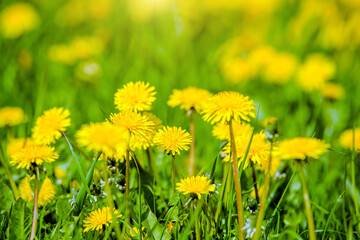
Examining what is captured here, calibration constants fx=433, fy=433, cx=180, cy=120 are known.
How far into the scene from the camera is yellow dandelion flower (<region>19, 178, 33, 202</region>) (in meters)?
1.17

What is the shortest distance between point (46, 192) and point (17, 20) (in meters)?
1.97

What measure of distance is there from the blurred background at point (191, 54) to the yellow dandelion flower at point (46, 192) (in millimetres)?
623

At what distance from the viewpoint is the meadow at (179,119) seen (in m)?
1.00

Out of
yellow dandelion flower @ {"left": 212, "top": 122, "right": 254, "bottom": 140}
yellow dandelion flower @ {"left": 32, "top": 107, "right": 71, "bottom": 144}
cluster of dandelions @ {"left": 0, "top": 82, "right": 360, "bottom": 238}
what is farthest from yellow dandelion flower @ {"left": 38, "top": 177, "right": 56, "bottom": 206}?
yellow dandelion flower @ {"left": 212, "top": 122, "right": 254, "bottom": 140}

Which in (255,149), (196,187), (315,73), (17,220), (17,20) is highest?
(17,20)

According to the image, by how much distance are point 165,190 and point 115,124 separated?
1.39ft

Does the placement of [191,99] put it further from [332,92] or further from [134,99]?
[332,92]

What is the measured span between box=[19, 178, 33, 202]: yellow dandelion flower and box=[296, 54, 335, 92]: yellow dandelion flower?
5.18ft

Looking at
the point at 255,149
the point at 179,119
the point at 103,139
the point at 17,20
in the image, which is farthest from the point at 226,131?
the point at 17,20

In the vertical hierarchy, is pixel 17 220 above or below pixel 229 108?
below

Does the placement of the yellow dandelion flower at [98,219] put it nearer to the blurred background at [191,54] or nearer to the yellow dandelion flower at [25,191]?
the yellow dandelion flower at [25,191]

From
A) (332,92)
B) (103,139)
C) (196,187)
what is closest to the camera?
(103,139)

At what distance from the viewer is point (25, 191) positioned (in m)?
1.20

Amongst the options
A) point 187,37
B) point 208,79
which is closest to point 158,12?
point 187,37
